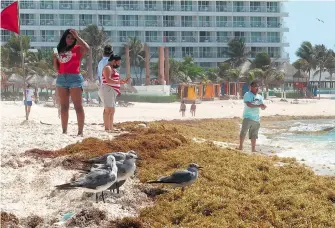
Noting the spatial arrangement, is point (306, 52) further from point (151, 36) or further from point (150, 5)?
point (150, 5)

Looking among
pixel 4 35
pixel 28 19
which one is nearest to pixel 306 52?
pixel 28 19

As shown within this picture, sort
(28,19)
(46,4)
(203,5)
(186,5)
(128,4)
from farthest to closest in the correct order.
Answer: (203,5) < (186,5) < (128,4) < (46,4) < (28,19)

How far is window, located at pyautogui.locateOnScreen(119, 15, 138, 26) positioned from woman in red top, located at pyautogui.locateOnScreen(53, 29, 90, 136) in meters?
78.6

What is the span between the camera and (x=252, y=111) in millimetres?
12039

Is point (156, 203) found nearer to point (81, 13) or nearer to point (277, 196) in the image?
point (277, 196)

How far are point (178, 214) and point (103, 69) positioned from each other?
5.50 m

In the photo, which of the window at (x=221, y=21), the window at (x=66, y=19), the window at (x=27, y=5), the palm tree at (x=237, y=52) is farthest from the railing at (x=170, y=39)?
the window at (x=27, y=5)

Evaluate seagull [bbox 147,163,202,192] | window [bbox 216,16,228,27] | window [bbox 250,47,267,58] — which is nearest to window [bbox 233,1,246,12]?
window [bbox 216,16,228,27]

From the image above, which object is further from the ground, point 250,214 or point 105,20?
point 105,20

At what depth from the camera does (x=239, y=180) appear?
732cm

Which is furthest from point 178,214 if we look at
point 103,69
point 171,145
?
point 103,69

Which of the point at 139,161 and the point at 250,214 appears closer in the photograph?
the point at 250,214

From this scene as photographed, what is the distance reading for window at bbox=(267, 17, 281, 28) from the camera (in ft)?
307

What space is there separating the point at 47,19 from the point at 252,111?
77.8 metres
